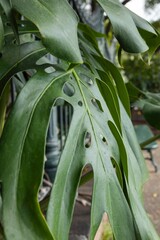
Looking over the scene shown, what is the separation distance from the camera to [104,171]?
0.57 meters

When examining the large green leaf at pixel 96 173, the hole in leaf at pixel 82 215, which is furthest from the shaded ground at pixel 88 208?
the large green leaf at pixel 96 173

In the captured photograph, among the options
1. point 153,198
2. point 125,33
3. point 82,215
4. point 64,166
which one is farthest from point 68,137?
point 153,198

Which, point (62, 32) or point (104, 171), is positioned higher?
point (62, 32)

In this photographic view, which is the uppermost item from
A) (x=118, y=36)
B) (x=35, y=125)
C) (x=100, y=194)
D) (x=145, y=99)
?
(x=118, y=36)

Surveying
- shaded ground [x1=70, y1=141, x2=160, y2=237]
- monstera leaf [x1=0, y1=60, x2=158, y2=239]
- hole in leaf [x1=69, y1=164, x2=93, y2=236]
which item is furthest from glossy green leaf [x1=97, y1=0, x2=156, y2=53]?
shaded ground [x1=70, y1=141, x2=160, y2=237]

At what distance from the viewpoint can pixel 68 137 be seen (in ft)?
1.88

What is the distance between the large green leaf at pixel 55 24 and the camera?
433 mm

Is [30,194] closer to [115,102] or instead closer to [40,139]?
[40,139]

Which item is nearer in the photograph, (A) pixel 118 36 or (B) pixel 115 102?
(A) pixel 118 36

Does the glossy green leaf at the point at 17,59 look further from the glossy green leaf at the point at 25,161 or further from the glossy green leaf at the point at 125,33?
the glossy green leaf at the point at 125,33

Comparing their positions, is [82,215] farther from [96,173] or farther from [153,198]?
[153,198]

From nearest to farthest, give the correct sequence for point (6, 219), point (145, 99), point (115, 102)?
point (6, 219)
point (115, 102)
point (145, 99)

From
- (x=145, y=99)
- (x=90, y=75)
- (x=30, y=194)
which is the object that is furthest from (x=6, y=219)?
(x=145, y=99)

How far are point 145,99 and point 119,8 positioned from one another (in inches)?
22.0
